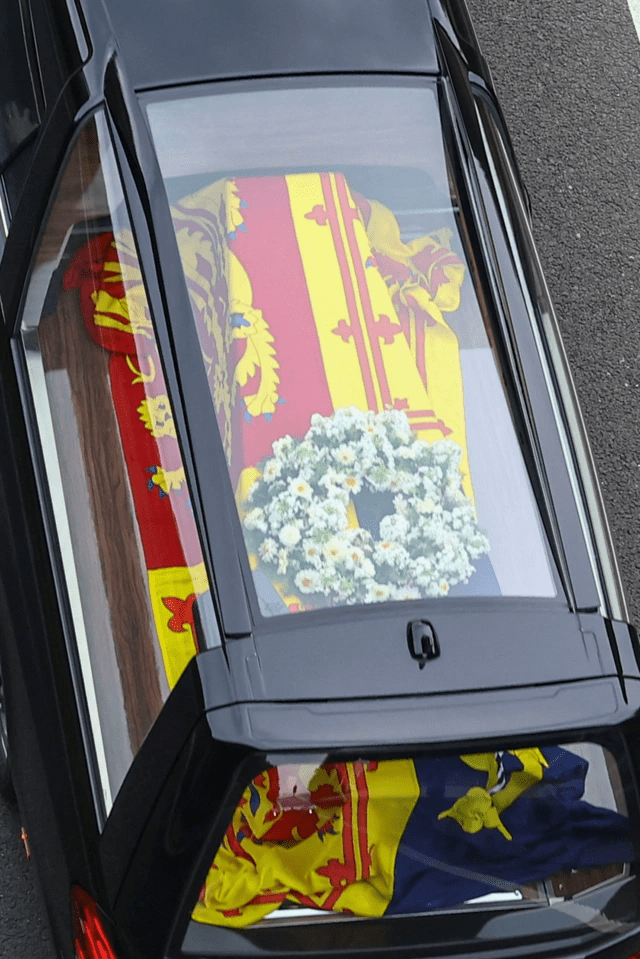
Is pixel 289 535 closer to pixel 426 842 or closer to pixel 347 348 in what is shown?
pixel 347 348

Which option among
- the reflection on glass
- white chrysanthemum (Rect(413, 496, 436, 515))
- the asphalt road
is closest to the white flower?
white chrysanthemum (Rect(413, 496, 436, 515))

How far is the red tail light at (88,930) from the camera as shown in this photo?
6.46 ft

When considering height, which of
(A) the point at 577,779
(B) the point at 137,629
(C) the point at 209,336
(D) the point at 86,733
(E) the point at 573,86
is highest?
(E) the point at 573,86

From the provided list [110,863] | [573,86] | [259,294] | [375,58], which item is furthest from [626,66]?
[110,863]

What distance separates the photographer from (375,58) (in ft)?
8.30

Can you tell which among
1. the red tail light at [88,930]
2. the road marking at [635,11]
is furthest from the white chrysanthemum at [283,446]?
the road marking at [635,11]

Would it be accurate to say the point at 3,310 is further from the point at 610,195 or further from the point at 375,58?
the point at 610,195

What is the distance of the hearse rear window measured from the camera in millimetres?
2059

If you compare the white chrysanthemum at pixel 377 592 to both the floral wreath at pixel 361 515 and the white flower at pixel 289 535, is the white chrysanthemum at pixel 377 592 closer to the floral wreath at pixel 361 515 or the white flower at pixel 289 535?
the floral wreath at pixel 361 515

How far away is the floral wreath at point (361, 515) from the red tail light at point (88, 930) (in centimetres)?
67

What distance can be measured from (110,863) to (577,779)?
844 millimetres

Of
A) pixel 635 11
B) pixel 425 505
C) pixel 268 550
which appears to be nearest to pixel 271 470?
pixel 268 550

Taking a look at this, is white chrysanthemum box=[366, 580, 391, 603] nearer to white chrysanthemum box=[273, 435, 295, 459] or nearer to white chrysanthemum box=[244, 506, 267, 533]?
white chrysanthemum box=[244, 506, 267, 533]

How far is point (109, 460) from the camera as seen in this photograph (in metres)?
2.33
